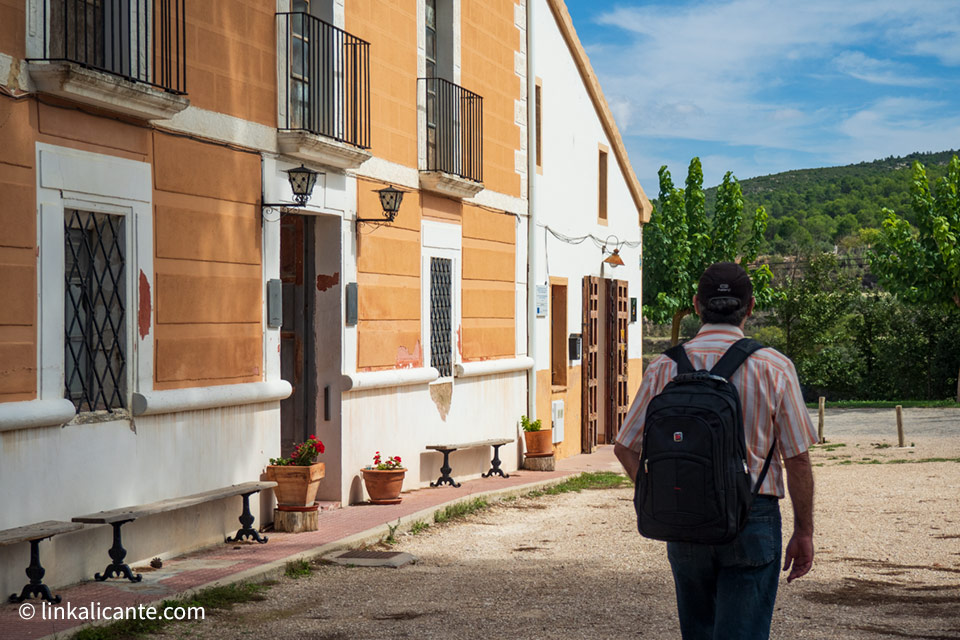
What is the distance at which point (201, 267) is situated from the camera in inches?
354

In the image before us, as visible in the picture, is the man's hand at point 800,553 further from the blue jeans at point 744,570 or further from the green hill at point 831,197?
the green hill at point 831,197

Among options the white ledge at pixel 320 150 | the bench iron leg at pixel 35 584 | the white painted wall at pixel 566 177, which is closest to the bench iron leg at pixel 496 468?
the white painted wall at pixel 566 177

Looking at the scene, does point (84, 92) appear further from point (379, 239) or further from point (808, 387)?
point (808, 387)

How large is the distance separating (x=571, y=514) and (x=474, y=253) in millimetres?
3975

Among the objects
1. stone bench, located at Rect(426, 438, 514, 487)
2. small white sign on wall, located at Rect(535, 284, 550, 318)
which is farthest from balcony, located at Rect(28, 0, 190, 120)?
small white sign on wall, located at Rect(535, 284, 550, 318)

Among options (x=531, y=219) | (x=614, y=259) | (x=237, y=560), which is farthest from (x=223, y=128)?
(x=614, y=259)

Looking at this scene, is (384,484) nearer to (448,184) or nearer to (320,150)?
(320,150)

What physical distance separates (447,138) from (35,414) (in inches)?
289

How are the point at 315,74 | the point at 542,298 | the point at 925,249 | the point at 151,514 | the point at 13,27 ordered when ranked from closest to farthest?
1. the point at 13,27
2. the point at 151,514
3. the point at 315,74
4. the point at 542,298
5. the point at 925,249

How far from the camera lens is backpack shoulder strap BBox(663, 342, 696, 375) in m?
3.90

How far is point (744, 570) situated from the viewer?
377 centimetres

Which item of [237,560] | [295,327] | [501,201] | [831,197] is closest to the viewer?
[237,560]

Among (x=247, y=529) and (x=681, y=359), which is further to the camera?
(x=247, y=529)

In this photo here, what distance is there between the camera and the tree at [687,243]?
141ft
